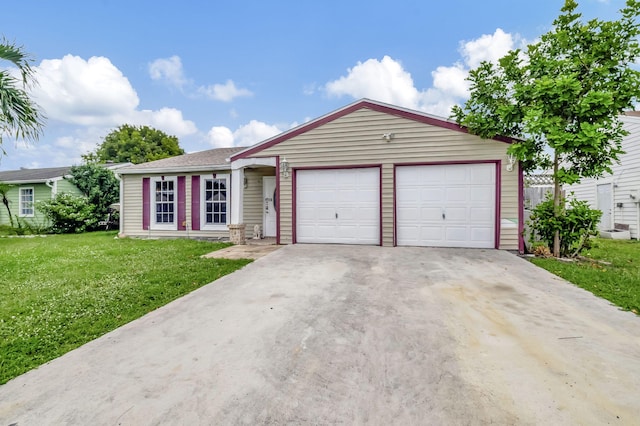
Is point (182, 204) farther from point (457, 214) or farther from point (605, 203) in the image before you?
→ point (605, 203)

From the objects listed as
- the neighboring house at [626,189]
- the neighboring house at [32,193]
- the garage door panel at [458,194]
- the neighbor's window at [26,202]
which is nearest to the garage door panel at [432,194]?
the garage door panel at [458,194]

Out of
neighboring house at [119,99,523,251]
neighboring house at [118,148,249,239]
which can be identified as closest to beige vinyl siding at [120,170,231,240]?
neighboring house at [118,148,249,239]

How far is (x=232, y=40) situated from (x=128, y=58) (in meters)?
5.88

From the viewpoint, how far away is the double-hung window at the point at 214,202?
10477mm

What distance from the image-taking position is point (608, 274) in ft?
17.1

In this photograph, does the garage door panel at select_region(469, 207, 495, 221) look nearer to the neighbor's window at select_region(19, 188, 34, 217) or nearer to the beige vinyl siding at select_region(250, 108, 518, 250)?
the beige vinyl siding at select_region(250, 108, 518, 250)

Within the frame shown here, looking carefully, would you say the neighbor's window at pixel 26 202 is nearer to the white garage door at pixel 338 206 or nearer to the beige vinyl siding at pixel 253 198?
the beige vinyl siding at pixel 253 198

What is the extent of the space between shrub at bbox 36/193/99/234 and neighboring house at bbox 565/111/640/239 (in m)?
20.3

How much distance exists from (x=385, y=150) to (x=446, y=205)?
6.90 ft

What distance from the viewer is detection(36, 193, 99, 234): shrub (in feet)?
43.6

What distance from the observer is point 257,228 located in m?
10.2

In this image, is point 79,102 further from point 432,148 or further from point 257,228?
point 432,148

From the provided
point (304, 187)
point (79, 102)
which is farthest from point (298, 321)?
point (79, 102)

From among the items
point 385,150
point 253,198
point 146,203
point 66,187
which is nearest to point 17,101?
point 146,203
